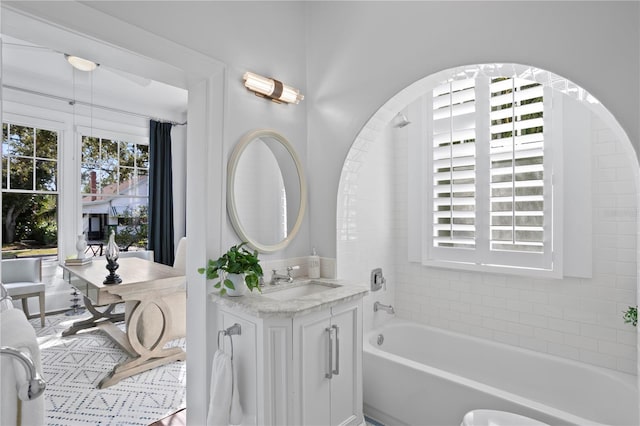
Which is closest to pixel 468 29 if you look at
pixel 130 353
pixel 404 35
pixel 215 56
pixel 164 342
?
pixel 404 35

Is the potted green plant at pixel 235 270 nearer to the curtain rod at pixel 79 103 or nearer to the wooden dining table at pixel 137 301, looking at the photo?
the wooden dining table at pixel 137 301

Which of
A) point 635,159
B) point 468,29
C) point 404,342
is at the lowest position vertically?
point 404,342

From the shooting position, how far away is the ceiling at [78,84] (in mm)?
3674

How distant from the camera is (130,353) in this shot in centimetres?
325

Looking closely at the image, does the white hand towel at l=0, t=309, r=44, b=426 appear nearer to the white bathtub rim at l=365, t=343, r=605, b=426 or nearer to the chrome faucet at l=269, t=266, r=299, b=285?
the chrome faucet at l=269, t=266, r=299, b=285

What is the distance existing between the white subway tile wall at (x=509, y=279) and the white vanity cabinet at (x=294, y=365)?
65 cm

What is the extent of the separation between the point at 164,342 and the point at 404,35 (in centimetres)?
320

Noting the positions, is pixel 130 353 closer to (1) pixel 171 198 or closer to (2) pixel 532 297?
(1) pixel 171 198

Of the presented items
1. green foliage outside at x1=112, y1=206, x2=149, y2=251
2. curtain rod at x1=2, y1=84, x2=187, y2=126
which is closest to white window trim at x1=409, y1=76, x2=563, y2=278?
curtain rod at x1=2, y1=84, x2=187, y2=126

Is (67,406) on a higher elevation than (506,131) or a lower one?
lower

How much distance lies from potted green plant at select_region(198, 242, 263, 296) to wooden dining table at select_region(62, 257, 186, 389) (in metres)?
1.43

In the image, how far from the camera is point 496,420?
167 cm

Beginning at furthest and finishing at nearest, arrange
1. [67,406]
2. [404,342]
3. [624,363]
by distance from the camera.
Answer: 1. [404,342]
2. [67,406]
3. [624,363]

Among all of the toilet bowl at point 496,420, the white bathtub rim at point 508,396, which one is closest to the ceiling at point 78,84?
the white bathtub rim at point 508,396
